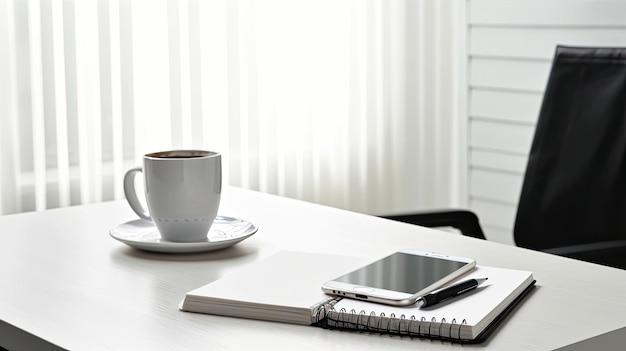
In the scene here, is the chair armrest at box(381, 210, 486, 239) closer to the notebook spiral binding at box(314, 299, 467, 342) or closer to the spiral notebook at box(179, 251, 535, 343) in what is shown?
the spiral notebook at box(179, 251, 535, 343)

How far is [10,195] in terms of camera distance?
2.34m

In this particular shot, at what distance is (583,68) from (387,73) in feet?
3.39

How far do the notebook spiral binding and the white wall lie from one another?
76.0 inches

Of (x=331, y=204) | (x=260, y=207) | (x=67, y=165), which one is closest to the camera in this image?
(x=260, y=207)

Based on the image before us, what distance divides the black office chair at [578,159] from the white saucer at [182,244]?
970mm

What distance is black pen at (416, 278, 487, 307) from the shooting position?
1.04 meters

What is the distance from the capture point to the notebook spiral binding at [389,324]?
978mm

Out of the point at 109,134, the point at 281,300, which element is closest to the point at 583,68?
the point at 109,134

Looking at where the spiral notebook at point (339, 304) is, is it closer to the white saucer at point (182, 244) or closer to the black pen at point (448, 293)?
the black pen at point (448, 293)

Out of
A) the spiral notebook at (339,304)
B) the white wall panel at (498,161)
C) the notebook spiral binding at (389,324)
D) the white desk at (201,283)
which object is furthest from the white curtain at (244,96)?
the notebook spiral binding at (389,324)

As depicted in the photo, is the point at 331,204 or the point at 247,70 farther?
the point at 331,204

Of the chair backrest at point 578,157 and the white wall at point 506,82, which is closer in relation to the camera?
the chair backrest at point 578,157

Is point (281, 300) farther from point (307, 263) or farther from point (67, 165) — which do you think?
point (67, 165)

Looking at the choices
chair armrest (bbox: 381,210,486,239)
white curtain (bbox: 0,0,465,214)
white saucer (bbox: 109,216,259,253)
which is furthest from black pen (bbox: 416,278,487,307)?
white curtain (bbox: 0,0,465,214)
